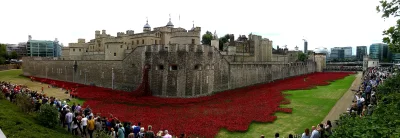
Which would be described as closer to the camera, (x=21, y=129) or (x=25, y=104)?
(x=21, y=129)

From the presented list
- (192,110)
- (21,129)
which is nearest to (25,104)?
(21,129)

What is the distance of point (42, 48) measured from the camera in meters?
148

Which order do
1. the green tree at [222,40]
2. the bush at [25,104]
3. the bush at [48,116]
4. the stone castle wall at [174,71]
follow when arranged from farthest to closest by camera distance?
the green tree at [222,40], the stone castle wall at [174,71], the bush at [25,104], the bush at [48,116]

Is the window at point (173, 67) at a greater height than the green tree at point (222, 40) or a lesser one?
lesser

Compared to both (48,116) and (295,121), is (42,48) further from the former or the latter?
(295,121)

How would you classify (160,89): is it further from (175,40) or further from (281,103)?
(281,103)

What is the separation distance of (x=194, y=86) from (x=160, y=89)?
3.94 m

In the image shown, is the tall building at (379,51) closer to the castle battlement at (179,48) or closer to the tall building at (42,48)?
the castle battlement at (179,48)

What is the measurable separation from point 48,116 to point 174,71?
16550mm

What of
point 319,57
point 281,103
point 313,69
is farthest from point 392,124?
point 319,57

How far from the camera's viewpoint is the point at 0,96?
887 inches

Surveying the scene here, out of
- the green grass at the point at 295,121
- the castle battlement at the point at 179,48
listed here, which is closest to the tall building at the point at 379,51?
the green grass at the point at 295,121

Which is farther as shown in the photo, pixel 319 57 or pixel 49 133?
pixel 319 57

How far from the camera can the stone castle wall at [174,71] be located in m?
30.5
